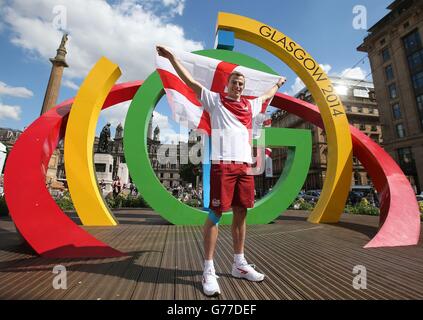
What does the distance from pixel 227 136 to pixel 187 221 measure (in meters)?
4.35

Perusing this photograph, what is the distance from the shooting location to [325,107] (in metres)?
7.39

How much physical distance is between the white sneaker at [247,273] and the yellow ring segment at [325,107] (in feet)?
18.0

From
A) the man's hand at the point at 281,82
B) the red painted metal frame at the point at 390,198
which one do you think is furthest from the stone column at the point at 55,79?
the man's hand at the point at 281,82

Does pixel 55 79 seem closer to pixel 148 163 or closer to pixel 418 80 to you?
pixel 148 163

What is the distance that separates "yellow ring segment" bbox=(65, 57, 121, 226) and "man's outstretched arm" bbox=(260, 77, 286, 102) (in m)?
4.87

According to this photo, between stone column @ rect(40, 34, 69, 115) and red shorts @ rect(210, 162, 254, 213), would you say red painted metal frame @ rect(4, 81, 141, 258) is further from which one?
stone column @ rect(40, 34, 69, 115)

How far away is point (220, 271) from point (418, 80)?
37.9 metres

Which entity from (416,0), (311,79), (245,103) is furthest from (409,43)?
(245,103)

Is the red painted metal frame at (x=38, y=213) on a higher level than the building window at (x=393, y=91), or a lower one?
lower

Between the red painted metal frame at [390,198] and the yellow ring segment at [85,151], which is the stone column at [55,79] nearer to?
the yellow ring segment at [85,151]

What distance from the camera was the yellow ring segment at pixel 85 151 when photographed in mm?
6082

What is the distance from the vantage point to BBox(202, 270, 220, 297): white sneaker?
7.10ft

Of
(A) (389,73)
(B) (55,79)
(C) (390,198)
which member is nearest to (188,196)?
(C) (390,198)
